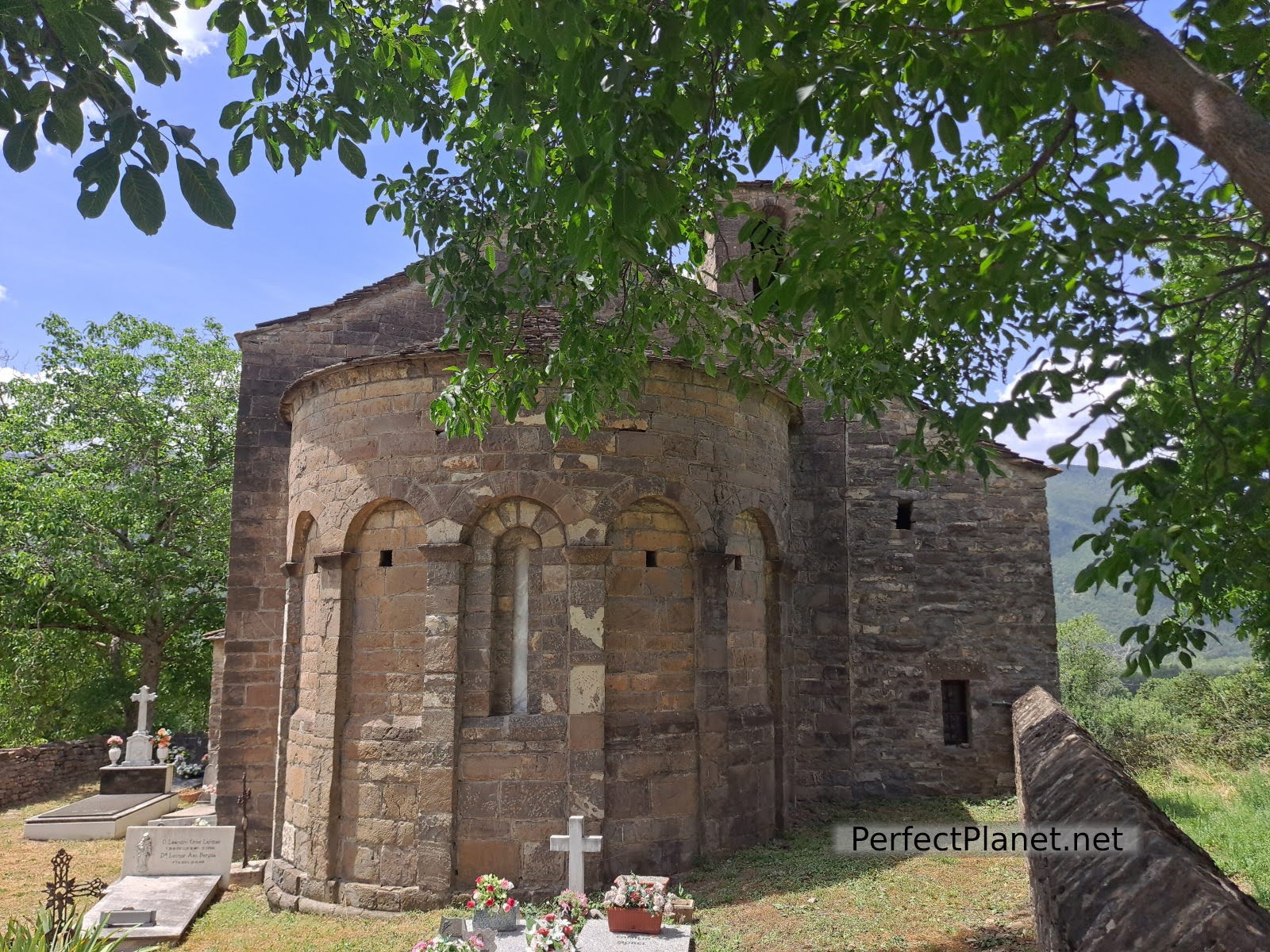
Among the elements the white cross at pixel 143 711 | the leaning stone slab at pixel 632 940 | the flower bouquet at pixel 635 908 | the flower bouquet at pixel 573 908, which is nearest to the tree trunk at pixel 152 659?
the white cross at pixel 143 711

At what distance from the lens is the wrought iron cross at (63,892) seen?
7.93 metres

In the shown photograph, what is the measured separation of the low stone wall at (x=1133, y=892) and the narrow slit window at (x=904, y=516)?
8704mm

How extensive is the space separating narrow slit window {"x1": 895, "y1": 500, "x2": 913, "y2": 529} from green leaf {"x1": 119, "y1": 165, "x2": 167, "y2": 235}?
1211 centimetres

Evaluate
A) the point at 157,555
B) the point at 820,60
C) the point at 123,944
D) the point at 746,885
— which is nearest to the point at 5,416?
the point at 157,555

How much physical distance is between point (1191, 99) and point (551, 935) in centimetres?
616

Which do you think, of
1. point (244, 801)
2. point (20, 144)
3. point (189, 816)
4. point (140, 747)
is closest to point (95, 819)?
point (189, 816)

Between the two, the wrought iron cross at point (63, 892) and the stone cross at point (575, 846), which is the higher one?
the stone cross at point (575, 846)

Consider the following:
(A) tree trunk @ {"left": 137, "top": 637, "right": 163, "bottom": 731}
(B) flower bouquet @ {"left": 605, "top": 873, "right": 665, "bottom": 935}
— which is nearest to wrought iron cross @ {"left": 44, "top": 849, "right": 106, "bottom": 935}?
(B) flower bouquet @ {"left": 605, "top": 873, "right": 665, "bottom": 935}

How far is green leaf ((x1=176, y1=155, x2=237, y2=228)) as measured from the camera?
2.52 meters

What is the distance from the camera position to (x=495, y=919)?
6781mm

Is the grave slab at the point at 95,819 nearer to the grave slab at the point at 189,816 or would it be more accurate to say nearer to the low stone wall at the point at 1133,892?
the grave slab at the point at 189,816

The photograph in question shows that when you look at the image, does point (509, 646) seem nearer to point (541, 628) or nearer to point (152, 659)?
point (541, 628)

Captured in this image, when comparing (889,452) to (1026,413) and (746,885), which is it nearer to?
(746,885)

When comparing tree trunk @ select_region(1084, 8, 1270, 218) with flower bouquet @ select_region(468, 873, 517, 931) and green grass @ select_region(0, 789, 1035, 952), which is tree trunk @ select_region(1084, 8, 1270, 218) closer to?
green grass @ select_region(0, 789, 1035, 952)
